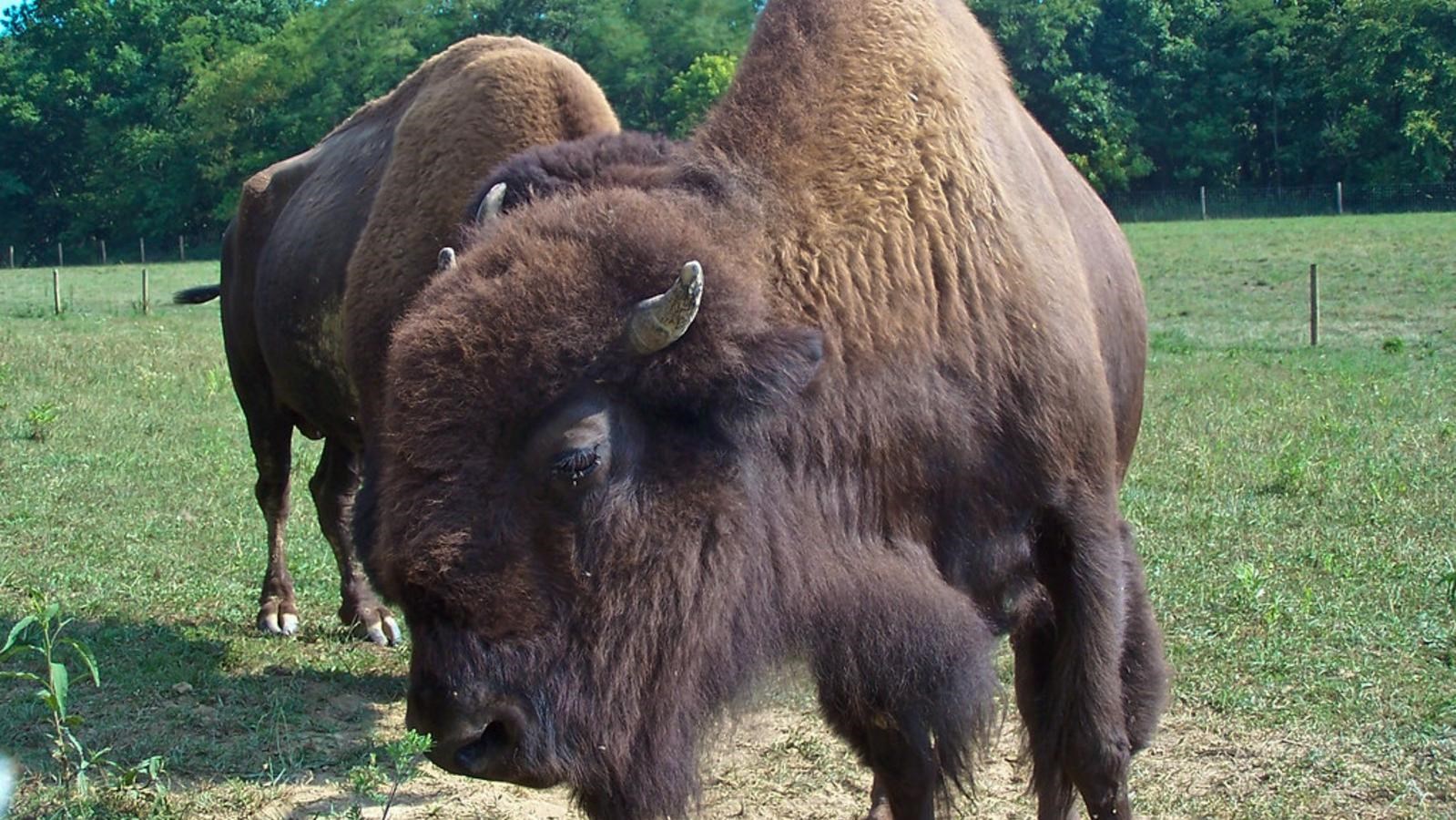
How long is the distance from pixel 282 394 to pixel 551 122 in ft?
8.53

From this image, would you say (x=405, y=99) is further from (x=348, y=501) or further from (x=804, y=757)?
(x=804, y=757)

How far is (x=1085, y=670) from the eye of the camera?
3631mm

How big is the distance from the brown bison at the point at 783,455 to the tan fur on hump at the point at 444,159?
1491mm

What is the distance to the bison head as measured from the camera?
9.10 ft

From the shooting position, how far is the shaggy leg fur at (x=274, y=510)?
21.6 ft

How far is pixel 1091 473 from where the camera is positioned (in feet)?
11.9

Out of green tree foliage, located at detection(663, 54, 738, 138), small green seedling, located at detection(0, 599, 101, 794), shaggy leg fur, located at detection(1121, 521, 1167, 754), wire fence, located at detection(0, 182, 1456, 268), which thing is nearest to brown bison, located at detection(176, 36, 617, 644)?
small green seedling, located at detection(0, 599, 101, 794)

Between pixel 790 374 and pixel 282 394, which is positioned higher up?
pixel 790 374

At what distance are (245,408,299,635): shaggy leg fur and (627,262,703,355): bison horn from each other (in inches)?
166

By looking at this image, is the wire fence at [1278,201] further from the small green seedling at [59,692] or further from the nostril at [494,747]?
the nostril at [494,747]

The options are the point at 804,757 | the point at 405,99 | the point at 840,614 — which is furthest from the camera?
the point at 405,99

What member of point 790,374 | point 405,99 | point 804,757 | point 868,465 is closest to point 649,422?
point 790,374

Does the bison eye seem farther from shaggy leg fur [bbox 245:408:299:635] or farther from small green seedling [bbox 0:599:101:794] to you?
shaggy leg fur [bbox 245:408:299:635]

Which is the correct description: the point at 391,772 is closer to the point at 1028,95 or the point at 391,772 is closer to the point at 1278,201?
the point at 1278,201
